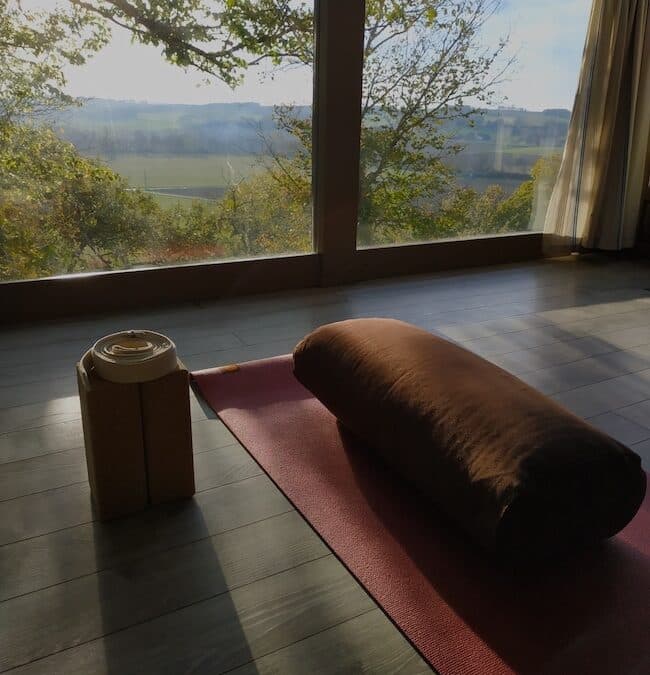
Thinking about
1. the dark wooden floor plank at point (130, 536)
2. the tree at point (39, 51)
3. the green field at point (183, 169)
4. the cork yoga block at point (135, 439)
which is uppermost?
the tree at point (39, 51)

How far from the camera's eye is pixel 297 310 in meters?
2.94

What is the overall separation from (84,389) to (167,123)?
193 centimetres

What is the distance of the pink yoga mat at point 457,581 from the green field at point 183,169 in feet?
5.51

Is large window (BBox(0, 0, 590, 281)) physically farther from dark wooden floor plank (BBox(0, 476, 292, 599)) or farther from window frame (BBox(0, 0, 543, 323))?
dark wooden floor plank (BBox(0, 476, 292, 599))

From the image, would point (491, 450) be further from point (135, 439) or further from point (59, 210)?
point (59, 210)

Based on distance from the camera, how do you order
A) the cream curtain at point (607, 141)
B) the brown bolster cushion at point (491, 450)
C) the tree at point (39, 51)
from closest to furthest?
the brown bolster cushion at point (491, 450), the tree at point (39, 51), the cream curtain at point (607, 141)

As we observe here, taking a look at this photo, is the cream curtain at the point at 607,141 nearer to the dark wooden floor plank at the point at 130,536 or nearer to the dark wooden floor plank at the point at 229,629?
the dark wooden floor plank at the point at 130,536

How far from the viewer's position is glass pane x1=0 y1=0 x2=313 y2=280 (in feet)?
8.57

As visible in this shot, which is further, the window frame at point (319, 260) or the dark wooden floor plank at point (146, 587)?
the window frame at point (319, 260)

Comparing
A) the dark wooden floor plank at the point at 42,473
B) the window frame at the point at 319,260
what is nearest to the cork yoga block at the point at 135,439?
the dark wooden floor plank at the point at 42,473

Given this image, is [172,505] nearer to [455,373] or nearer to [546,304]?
[455,373]

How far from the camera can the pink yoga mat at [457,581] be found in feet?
3.48

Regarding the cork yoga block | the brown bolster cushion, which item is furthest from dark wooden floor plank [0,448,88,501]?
the brown bolster cushion

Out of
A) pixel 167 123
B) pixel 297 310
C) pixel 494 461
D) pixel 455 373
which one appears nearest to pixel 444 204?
pixel 297 310
